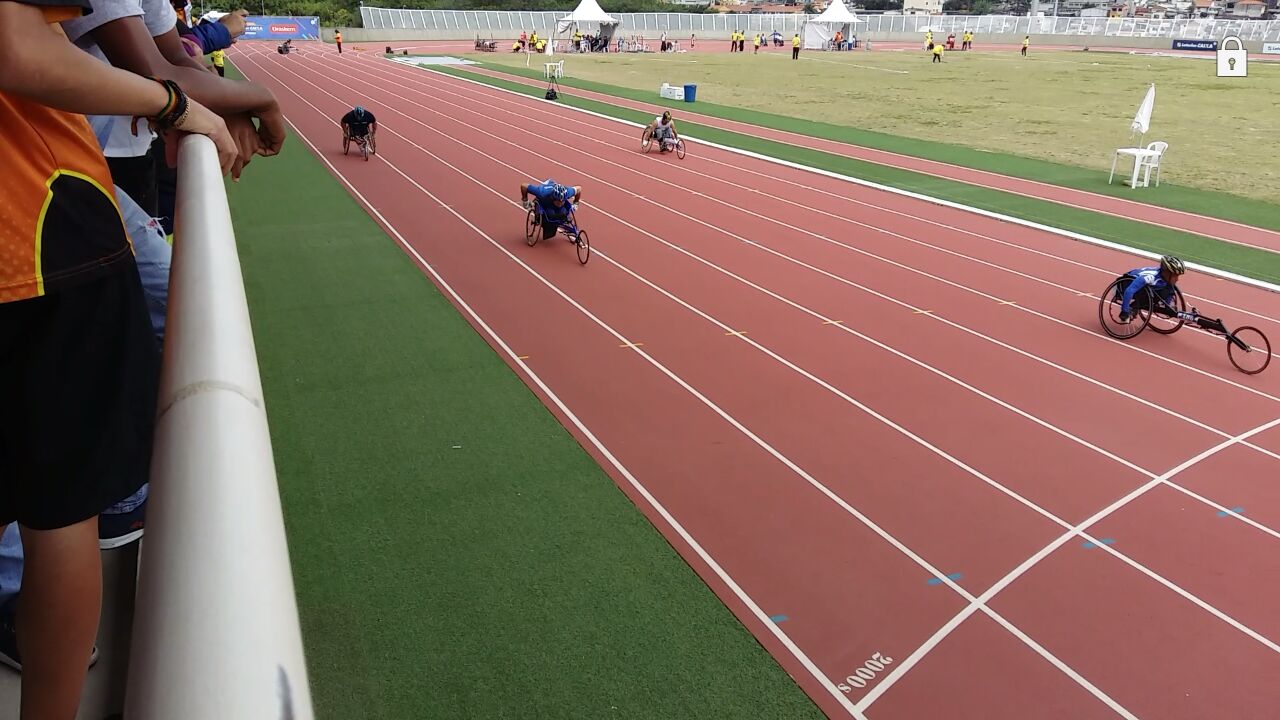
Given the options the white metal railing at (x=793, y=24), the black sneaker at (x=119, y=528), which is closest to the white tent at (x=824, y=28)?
the white metal railing at (x=793, y=24)

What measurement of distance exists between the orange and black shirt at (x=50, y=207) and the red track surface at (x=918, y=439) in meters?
3.64

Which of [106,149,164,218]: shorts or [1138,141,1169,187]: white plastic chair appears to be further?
[1138,141,1169,187]: white plastic chair

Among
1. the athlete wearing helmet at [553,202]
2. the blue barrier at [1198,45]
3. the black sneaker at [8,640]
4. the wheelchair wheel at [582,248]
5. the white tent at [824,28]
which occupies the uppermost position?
the white tent at [824,28]

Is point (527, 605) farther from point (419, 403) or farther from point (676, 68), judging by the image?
point (676, 68)

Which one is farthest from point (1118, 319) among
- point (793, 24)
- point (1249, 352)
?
point (793, 24)

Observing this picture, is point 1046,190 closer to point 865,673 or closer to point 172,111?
point 865,673

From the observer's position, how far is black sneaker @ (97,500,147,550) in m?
2.22

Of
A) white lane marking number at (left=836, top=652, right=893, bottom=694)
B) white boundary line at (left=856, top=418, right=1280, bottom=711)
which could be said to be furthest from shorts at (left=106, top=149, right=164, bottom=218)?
white boundary line at (left=856, top=418, right=1280, bottom=711)

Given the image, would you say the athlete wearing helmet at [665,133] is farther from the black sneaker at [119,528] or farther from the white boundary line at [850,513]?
the black sneaker at [119,528]

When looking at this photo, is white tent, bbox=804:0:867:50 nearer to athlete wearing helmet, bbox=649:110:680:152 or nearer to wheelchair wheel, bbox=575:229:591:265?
athlete wearing helmet, bbox=649:110:680:152

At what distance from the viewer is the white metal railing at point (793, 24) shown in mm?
64062

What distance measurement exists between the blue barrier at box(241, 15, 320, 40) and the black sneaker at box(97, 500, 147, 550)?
213 feet

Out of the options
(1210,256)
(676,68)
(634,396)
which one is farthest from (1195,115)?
(634,396)

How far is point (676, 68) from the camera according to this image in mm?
43406
